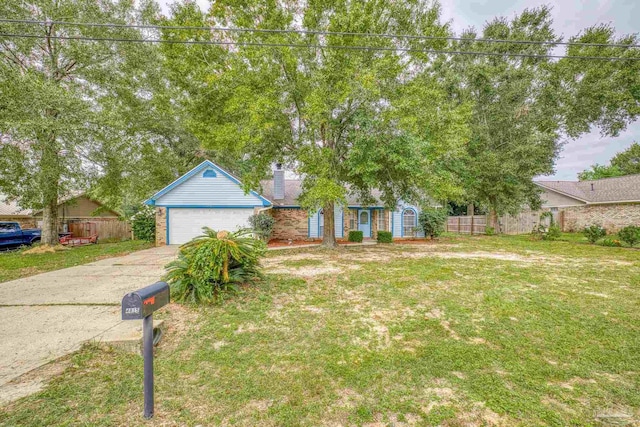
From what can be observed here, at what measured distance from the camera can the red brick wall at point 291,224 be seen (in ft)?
55.1

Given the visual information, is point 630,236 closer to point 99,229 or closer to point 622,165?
point 99,229

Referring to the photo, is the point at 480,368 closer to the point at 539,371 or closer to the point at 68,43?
the point at 539,371

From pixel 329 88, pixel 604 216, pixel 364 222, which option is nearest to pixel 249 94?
pixel 329 88

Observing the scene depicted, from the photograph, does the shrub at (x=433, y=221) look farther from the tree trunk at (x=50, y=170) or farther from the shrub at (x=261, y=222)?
the tree trunk at (x=50, y=170)

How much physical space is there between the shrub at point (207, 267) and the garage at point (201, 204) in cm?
869

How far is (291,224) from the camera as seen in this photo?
16.8 m

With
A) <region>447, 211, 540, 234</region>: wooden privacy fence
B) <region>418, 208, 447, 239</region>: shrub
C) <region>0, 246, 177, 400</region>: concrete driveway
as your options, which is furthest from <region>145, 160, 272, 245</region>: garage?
<region>447, 211, 540, 234</region>: wooden privacy fence

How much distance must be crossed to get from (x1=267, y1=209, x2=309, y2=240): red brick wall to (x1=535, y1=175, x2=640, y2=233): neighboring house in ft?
61.2

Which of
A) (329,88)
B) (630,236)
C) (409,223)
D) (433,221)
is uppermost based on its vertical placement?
(329,88)

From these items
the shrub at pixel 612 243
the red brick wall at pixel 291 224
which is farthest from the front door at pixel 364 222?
the shrub at pixel 612 243

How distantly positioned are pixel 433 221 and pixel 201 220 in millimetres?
13056

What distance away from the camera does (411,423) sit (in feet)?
A: 7.37

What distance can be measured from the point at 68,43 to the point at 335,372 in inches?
636

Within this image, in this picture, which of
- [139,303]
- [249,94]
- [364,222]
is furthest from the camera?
[364,222]
